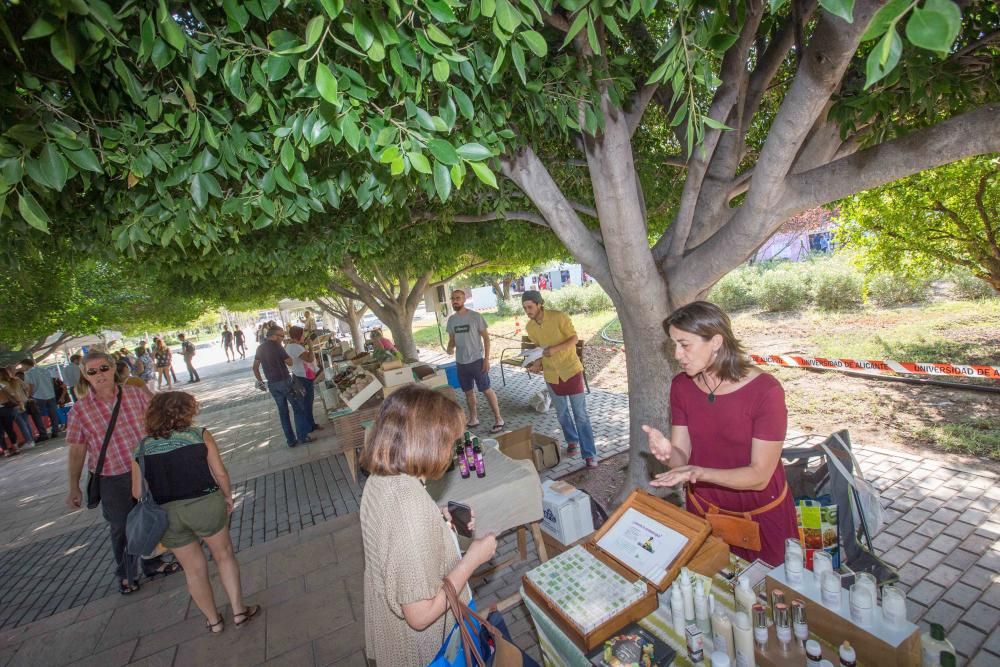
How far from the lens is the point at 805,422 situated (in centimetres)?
618

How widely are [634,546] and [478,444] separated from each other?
1721mm

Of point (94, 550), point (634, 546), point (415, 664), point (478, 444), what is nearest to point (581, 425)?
point (478, 444)

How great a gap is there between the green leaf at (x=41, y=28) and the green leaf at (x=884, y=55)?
80.1 inches

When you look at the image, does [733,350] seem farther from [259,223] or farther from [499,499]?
[259,223]

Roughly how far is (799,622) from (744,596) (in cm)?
18

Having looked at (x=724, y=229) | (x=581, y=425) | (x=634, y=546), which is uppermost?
(x=724, y=229)

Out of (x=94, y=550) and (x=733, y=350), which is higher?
(x=733, y=350)

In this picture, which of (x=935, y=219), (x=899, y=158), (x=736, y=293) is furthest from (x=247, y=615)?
(x=736, y=293)

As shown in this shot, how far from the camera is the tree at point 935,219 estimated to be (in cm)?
656

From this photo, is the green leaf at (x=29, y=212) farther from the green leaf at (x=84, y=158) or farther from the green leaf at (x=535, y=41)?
the green leaf at (x=535, y=41)

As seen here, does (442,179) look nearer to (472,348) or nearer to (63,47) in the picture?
(63,47)

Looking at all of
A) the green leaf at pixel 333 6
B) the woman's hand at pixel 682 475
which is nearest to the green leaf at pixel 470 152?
the green leaf at pixel 333 6

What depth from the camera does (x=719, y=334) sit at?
7.98 feet

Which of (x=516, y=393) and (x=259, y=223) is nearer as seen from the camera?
(x=259, y=223)
